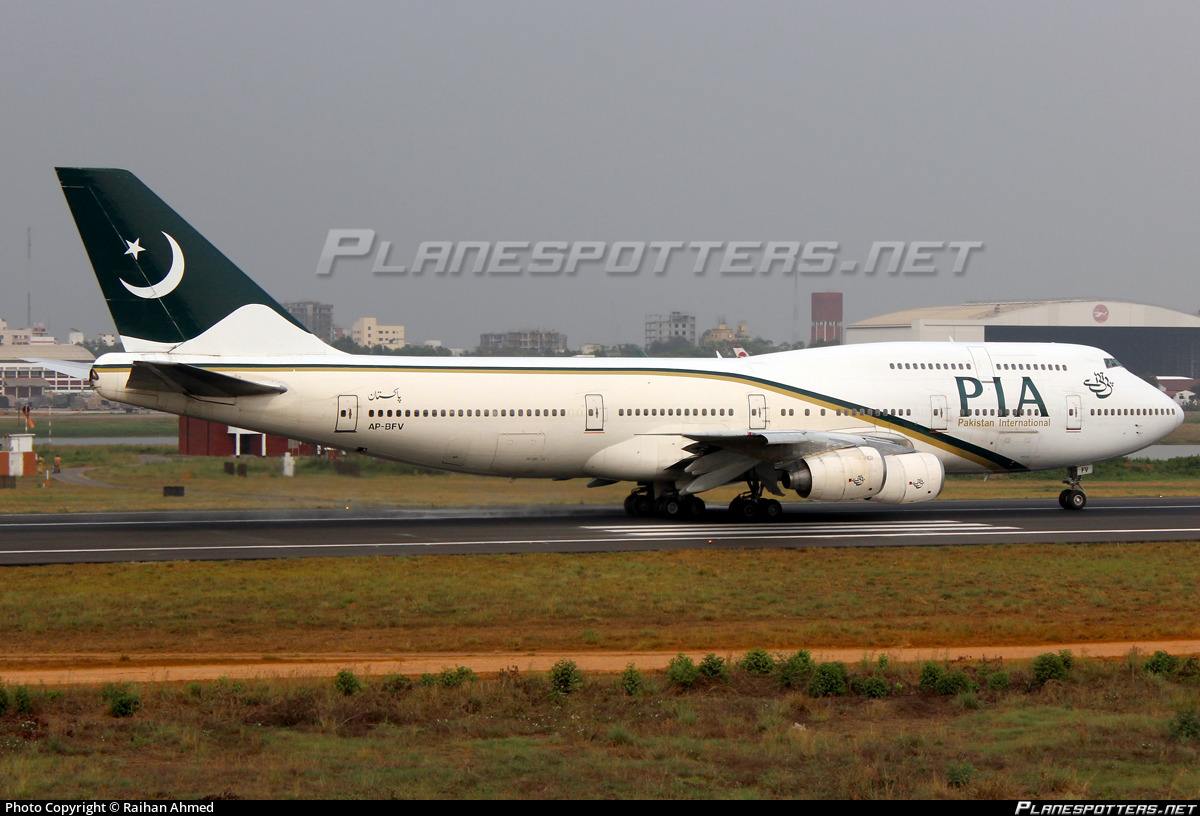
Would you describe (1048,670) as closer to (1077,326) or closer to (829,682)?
(829,682)

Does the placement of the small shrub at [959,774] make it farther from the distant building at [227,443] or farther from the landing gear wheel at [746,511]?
the distant building at [227,443]

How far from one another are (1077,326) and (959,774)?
92070mm

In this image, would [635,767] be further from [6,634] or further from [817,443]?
[817,443]

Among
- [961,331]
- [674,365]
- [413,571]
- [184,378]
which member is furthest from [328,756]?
[961,331]

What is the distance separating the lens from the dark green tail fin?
2647 cm

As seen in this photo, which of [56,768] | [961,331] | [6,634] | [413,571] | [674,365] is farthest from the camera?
[961,331]

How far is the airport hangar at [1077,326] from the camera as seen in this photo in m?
91.7

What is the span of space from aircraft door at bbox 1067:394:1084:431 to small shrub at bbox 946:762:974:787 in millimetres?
25156

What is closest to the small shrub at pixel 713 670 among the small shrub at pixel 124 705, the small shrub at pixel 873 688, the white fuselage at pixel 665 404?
the small shrub at pixel 873 688

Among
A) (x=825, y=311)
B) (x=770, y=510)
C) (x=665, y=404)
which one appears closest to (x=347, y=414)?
(x=665, y=404)

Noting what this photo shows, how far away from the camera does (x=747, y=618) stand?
58.1ft

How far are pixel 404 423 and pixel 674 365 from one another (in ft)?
25.3

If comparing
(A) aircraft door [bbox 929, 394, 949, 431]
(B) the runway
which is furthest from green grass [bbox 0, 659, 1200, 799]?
(A) aircraft door [bbox 929, 394, 949, 431]

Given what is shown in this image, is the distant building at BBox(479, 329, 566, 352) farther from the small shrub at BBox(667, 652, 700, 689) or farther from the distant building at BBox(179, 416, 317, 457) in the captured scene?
the small shrub at BBox(667, 652, 700, 689)
